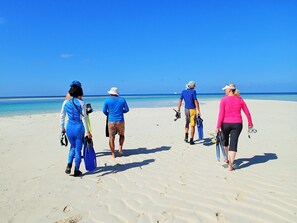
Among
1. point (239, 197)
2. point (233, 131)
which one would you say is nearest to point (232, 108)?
point (233, 131)

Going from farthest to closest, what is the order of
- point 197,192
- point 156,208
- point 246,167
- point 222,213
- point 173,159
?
1. point 173,159
2. point 246,167
3. point 197,192
4. point 156,208
5. point 222,213

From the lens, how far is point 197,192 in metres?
4.11

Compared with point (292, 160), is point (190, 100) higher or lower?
higher

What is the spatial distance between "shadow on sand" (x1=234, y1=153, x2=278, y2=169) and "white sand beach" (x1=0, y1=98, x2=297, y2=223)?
0.07 feet

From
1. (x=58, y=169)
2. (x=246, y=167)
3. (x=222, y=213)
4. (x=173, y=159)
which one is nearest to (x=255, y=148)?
(x=246, y=167)

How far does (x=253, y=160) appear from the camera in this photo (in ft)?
19.6

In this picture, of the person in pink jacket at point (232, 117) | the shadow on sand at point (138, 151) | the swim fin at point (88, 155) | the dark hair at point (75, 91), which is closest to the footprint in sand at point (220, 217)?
the person in pink jacket at point (232, 117)

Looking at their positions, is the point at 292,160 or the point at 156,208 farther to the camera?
the point at 292,160

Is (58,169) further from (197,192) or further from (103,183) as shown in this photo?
(197,192)

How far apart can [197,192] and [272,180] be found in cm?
157

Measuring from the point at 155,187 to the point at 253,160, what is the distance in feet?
9.63

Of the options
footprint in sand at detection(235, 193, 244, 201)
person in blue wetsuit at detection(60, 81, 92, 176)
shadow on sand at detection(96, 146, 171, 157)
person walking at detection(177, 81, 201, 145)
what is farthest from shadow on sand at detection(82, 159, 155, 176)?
footprint in sand at detection(235, 193, 244, 201)

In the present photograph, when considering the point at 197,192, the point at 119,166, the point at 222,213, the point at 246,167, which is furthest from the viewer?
the point at 119,166

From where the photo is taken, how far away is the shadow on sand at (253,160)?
5.57 meters
